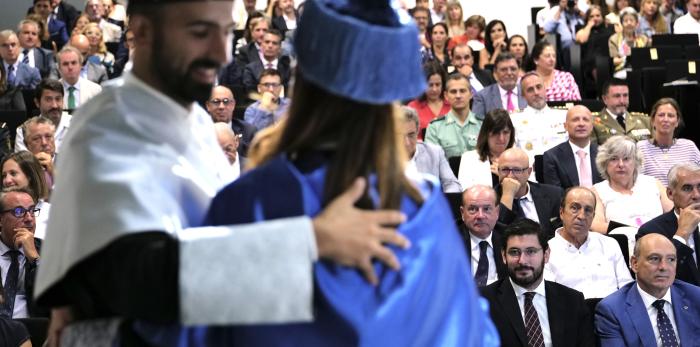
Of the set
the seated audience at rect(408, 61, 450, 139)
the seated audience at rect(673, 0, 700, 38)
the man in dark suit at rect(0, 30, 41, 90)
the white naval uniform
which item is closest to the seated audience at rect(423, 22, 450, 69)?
the seated audience at rect(408, 61, 450, 139)

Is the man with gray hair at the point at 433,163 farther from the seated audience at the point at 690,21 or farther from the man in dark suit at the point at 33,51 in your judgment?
the seated audience at the point at 690,21

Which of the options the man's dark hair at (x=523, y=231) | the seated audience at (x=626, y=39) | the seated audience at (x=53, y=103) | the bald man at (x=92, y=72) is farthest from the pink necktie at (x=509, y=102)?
the man's dark hair at (x=523, y=231)

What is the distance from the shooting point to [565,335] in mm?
7273

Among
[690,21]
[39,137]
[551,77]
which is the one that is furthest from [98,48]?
[690,21]

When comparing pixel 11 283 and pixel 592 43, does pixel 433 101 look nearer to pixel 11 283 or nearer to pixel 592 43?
pixel 592 43

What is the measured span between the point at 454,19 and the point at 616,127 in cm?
493

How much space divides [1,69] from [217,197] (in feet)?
33.2

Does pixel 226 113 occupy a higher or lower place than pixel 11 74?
lower

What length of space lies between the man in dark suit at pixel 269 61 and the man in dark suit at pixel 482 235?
4976mm

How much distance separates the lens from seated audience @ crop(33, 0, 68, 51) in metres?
15.3

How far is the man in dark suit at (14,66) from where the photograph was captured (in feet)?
42.3

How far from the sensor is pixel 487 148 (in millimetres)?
9906

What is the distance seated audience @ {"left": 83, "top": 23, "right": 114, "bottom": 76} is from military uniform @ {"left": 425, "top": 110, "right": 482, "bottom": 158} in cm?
445

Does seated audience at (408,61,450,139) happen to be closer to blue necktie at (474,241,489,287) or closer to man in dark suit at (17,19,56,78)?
blue necktie at (474,241,489,287)
